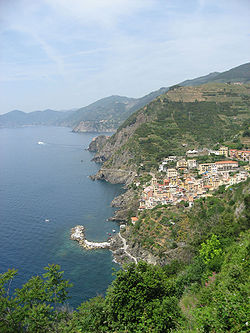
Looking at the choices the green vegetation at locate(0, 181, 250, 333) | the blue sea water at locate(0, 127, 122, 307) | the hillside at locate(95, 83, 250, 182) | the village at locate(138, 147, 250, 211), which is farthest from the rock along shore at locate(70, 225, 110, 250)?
the hillside at locate(95, 83, 250, 182)

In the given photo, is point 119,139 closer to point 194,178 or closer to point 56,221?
point 194,178

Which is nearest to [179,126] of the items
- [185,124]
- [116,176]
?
[185,124]

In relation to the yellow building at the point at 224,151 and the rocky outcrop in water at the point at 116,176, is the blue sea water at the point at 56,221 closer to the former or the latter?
the rocky outcrop in water at the point at 116,176

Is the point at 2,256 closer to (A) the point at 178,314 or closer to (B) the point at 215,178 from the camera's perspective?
(A) the point at 178,314

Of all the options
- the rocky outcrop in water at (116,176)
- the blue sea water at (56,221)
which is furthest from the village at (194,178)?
the rocky outcrop in water at (116,176)

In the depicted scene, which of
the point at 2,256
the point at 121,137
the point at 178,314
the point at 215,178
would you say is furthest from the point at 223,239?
the point at 121,137
